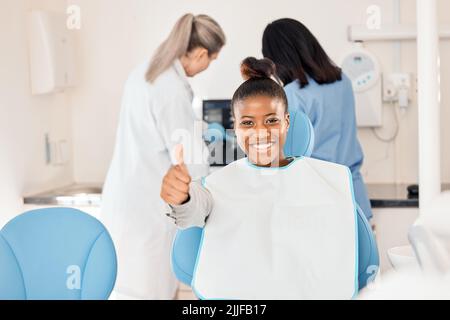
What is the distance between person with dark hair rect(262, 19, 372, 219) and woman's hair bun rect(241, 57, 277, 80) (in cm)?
8

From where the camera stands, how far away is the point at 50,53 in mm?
2010

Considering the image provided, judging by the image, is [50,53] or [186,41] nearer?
[186,41]

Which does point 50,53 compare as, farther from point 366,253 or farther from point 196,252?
point 366,253

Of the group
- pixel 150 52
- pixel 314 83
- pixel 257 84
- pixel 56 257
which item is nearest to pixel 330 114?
pixel 314 83

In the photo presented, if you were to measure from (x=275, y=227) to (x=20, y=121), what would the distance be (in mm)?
936

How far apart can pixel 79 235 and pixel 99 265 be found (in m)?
0.07

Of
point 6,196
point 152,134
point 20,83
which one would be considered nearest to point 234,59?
point 152,134

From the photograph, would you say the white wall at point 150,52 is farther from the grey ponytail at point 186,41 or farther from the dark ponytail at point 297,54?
the dark ponytail at point 297,54

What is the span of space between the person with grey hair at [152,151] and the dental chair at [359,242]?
374 mm

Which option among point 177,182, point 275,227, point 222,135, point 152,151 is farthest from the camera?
point 152,151

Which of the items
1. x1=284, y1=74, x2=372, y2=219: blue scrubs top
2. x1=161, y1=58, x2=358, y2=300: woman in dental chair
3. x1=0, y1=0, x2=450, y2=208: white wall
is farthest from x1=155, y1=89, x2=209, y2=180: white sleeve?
x1=161, y1=58, x2=358, y2=300: woman in dental chair

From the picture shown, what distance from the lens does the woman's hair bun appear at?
1174 mm
